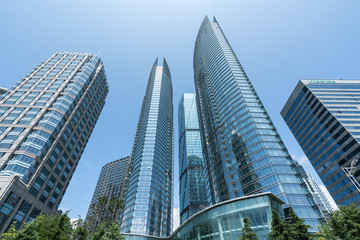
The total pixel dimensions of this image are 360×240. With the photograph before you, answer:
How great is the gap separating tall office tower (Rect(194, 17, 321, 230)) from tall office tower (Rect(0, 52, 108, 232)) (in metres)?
55.7

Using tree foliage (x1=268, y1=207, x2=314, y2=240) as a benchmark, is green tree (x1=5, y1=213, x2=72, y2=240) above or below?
above

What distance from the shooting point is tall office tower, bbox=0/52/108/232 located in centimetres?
4338

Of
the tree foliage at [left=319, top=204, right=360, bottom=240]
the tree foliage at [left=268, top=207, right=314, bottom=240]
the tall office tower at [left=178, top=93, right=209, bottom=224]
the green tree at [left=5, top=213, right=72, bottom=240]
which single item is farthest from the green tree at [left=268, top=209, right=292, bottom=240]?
the tall office tower at [left=178, top=93, right=209, bottom=224]

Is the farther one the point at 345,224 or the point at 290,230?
the point at 345,224

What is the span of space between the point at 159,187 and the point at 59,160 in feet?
171

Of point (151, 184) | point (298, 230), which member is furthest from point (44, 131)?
point (298, 230)

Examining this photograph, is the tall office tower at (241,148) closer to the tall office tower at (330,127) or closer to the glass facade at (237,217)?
the glass facade at (237,217)

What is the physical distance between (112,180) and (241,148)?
125m

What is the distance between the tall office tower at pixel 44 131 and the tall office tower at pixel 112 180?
73.6m

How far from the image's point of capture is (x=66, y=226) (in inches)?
977

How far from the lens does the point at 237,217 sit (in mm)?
29312

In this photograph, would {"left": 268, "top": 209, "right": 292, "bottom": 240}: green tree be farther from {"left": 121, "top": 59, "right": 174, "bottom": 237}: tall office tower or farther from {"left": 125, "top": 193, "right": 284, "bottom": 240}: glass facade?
{"left": 121, "top": 59, "right": 174, "bottom": 237}: tall office tower

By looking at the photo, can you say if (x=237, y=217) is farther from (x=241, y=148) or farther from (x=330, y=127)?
(x=330, y=127)

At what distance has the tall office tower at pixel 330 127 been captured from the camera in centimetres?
6331
